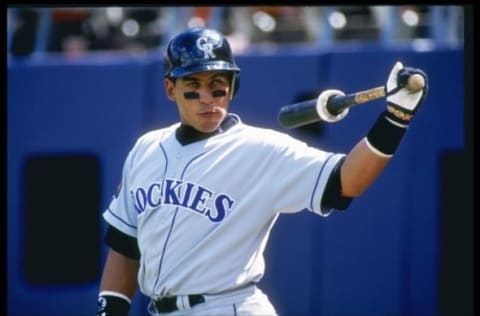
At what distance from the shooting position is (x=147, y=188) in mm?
3576

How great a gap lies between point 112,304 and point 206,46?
3.01 ft

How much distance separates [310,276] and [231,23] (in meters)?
2.22

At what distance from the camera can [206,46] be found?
357cm

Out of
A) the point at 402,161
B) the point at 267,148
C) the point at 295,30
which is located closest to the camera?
the point at 267,148

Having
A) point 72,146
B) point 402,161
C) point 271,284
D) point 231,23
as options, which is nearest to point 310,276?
point 271,284

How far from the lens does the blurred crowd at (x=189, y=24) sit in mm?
7395

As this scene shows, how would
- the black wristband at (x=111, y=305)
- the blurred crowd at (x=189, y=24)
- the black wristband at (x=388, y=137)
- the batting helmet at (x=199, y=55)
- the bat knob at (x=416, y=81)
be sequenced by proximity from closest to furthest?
the bat knob at (x=416, y=81) → the black wristband at (x=388, y=137) → the batting helmet at (x=199, y=55) → the black wristband at (x=111, y=305) → the blurred crowd at (x=189, y=24)

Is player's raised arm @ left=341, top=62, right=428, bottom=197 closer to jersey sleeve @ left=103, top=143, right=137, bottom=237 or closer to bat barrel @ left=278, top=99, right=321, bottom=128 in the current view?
bat barrel @ left=278, top=99, right=321, bottom=128

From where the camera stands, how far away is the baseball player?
3.36 meters

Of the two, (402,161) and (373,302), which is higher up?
(402,161)

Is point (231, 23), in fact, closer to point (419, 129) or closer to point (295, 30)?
point (295, 30)

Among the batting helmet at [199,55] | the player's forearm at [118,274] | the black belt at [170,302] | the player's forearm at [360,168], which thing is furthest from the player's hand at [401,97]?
the player's forearm at [118,274]

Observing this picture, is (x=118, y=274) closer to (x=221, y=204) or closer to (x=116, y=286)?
(x=116, y=286)

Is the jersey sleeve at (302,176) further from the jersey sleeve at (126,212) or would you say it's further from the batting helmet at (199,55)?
the jersey sleeve at (126,212)
